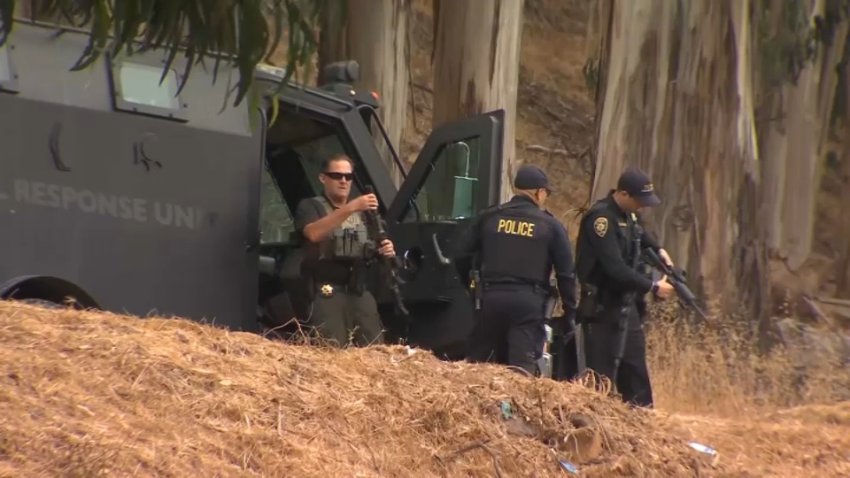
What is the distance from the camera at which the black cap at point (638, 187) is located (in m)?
7.84

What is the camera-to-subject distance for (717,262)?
1262cm

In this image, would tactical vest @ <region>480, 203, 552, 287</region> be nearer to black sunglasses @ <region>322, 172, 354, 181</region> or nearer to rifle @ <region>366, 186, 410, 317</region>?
rifle @ <region>366, 186, 410, 317</region>

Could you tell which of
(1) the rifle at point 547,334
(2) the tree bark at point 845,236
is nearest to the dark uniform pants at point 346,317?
(1) the rifle at point 547,334

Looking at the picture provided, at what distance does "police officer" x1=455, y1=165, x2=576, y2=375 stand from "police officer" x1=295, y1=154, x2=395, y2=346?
0.57 meters

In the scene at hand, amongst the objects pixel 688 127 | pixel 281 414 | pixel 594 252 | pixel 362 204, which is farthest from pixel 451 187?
pixel 688 127

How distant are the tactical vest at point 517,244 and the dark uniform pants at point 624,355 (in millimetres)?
466

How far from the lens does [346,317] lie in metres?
7.87

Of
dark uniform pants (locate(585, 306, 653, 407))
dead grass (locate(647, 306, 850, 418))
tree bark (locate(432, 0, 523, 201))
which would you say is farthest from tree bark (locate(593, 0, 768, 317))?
dark uniform pants (locate(585, 306, 653, 407))

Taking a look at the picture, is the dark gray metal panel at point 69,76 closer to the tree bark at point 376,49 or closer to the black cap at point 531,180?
the black cap at point 531,180

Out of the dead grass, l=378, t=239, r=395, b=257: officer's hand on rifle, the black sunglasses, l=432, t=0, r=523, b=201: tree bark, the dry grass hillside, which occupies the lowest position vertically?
the dead grass

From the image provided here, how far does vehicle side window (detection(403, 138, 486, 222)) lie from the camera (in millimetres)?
8055

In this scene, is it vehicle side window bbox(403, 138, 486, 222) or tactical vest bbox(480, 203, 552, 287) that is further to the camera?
vehicle side window bbox(403, 138, 486, 222)

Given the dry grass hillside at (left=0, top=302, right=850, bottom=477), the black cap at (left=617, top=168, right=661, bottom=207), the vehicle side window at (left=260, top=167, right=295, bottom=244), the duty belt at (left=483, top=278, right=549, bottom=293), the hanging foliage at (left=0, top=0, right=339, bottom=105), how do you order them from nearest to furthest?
1. the dry grass hillside at (left=0, top=302, right=850, bottom=477)
2. the hanging foliage at (left=0, top=0, right=339, bottom=105)
3. the duty belt at (left=483, top=278, right=549, bottom=293)
4. the black cap at (left=617, top=168, right=661, bottom=207)
5. the vehicle side window at (left=260, top=167, right=295, bottom=244)

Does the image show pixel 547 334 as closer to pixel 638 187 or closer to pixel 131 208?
pixel 638 187
